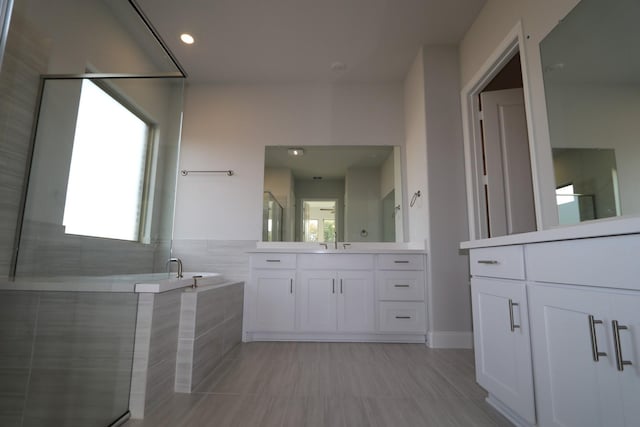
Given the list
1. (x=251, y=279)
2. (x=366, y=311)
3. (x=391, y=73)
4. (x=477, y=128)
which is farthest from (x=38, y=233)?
(x=391, y=73)

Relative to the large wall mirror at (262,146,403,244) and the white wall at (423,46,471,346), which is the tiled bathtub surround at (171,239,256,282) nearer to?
the large wall mirror at (262,146,403,244)

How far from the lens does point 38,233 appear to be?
3.74 feet

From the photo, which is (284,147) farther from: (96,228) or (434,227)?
(96,228)

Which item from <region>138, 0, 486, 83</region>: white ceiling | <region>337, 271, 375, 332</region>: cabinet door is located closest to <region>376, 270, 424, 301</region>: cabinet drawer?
<region>337, 271, 375, 332</region>: cabinet door

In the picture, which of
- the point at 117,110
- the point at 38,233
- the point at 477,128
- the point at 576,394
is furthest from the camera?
the point at 477,128

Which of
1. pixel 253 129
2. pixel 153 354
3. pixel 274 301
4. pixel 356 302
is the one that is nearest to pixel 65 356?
pixel 153 354

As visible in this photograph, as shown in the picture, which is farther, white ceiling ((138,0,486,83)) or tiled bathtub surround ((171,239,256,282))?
tiled bathtub surround ((171,239,256,282))

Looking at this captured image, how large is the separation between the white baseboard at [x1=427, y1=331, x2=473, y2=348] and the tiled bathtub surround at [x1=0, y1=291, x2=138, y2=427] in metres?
2.31

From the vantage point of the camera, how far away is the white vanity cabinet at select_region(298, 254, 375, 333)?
283 centimetres

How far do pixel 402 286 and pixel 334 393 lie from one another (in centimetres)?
137

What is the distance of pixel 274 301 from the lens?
2.89m

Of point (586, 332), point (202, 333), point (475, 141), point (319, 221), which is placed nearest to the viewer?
point (586, 332)

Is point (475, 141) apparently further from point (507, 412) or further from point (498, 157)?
point (507, 412)

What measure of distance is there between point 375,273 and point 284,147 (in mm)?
1725
